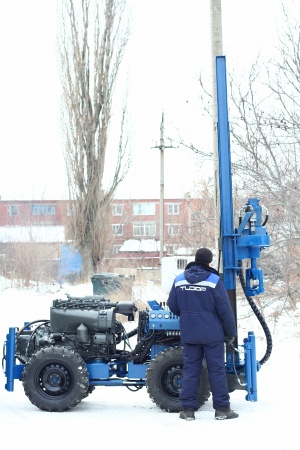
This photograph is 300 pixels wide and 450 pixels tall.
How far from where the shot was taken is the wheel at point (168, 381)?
8258 millimetres

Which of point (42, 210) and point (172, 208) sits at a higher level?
point (172, 208)

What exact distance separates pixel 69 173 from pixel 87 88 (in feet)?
A: 11.8

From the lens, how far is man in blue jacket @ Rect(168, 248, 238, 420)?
7.86 m

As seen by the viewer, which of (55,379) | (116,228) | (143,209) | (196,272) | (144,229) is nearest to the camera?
(196,272)

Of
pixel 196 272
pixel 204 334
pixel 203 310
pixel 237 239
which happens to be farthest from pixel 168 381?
pixel 237 239

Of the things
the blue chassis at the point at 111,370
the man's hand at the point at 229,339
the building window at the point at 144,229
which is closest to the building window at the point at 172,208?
the building window at the point at 144,229

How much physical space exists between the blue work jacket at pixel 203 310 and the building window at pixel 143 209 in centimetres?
5570

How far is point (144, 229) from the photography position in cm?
6419

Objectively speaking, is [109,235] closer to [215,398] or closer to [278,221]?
[278,221]

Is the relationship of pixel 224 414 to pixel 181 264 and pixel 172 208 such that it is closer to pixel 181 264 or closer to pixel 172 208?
pixel 181 264

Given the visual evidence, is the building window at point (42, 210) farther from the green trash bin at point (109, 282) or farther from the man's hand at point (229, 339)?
the man's hand at point (229, 339)

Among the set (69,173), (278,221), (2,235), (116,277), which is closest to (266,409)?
(278,221)

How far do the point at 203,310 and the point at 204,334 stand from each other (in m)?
0.25

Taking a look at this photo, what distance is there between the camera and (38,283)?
34656 millimetres
